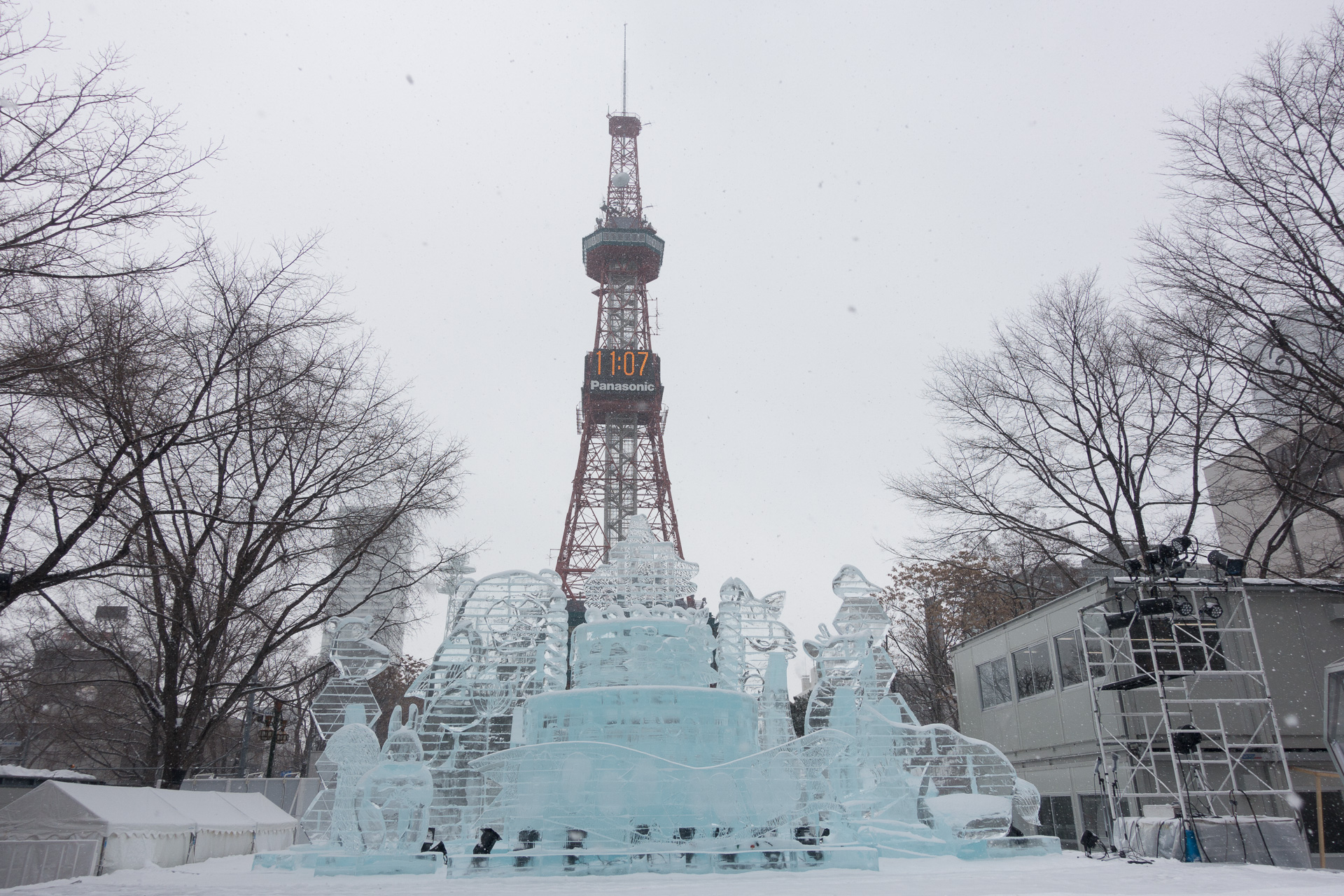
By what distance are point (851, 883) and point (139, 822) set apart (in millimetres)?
9025

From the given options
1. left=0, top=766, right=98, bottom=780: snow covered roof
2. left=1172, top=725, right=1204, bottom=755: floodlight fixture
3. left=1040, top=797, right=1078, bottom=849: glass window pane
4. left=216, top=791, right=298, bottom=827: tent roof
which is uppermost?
left=1172, top=725, right=1204, bottom=755: floodlight fixture

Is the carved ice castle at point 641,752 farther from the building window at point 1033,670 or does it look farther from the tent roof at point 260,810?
the building window at point 1033,670

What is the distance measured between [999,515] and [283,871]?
16510mm

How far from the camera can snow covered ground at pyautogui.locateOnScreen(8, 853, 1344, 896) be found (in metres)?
7.27

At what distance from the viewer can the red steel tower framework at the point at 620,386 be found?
44844mm

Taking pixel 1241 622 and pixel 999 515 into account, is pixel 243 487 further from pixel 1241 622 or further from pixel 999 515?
pixel 1241 622

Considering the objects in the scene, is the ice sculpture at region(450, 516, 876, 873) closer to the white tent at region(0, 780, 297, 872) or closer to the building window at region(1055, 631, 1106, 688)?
the white tent at region(0, 780, 297, 872)

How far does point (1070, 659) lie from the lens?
16.4 metres

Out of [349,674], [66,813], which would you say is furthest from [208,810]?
[349,674]

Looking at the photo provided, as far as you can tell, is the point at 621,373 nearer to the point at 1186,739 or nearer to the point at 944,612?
the point at 944,612

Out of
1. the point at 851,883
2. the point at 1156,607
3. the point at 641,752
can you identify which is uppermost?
the point at 1156,607

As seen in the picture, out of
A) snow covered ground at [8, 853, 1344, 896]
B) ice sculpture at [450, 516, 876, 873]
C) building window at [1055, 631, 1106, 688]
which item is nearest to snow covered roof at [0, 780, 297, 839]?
snow covered ground at [8, 853, 1344, 896]

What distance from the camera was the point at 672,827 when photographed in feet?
31.5

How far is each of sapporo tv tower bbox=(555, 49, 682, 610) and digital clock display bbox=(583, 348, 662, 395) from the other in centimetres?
5
